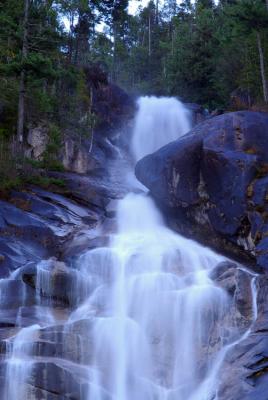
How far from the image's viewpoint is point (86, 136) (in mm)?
27016

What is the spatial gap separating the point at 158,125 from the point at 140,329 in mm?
20640

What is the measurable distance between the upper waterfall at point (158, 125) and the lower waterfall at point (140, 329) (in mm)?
15237

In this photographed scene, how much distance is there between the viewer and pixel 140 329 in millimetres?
13117

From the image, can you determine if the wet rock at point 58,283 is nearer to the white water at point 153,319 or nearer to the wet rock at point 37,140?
the white water at point 153,319

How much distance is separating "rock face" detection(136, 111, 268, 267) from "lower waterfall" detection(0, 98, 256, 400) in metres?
1.16

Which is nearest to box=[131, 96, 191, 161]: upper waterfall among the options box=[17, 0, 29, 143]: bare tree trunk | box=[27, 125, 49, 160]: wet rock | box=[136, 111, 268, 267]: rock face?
box=[27, 125, 49, 160]: wet rock

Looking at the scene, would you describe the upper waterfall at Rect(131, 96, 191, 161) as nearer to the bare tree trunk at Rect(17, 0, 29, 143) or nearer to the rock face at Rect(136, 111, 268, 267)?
the bare tree trunk at Rect(17, 0, 29, 143)

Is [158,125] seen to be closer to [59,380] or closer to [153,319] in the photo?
[153,319]

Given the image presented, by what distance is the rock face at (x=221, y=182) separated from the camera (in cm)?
1614

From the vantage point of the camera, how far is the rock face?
16.1 metres

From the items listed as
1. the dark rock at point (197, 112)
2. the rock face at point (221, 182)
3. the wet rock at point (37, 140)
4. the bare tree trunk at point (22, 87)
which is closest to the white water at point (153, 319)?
the rock face at point (221, 182)

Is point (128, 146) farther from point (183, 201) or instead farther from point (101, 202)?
point (183, 201)

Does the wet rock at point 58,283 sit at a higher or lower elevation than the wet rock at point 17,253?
lower

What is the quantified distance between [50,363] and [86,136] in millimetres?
16893
